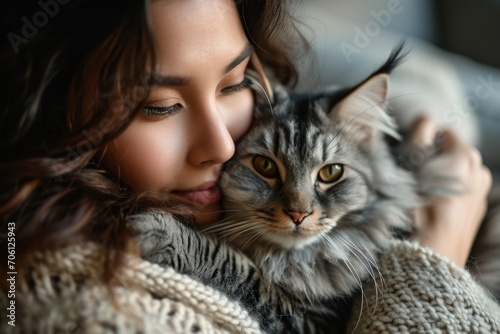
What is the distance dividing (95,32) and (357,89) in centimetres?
72

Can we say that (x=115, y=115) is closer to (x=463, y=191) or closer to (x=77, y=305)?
(x=77, y=305)

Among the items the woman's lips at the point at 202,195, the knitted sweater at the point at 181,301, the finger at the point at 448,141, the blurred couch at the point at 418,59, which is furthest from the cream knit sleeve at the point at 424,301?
the blurred couch at the point at 418,59

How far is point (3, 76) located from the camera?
0.98 metres

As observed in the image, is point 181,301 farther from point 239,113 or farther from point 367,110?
point 367,110

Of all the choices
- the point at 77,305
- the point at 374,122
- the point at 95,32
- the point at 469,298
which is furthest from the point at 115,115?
the point at 469,298

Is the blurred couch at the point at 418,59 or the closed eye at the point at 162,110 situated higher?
the closed eye at the point at 162,110

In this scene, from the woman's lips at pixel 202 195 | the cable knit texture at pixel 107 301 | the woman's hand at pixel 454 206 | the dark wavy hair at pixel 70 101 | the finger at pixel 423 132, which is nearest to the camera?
the cable knit texture at pixel 107 301

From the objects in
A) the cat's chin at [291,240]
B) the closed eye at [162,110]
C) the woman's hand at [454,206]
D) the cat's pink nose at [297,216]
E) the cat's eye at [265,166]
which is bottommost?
the woman's hand at [454,206]

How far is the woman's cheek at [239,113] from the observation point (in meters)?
1.26

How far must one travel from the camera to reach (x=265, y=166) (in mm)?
1330

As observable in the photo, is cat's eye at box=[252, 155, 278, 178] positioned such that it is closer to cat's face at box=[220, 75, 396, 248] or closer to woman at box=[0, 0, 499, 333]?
cat's face at box=[220, 75, 396, 248]

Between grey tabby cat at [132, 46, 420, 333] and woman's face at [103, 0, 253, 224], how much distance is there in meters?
0.12

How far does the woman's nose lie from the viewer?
110 cm

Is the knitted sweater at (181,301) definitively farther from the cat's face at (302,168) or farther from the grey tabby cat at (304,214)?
the cat's face at (302,168)
